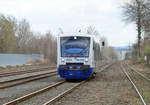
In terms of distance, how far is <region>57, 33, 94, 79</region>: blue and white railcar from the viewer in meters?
16.1

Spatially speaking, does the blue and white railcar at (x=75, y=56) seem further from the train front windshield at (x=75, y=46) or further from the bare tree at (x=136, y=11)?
the bare tree at (x=136, y=11)

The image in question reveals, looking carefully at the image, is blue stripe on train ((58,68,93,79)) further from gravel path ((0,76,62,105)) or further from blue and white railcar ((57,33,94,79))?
gravel path ((0,76,62,105))

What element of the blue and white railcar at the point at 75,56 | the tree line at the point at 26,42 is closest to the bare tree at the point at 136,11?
the blue and white railcar at the point at 75,56

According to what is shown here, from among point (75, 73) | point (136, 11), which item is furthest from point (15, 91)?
point (136, 11)

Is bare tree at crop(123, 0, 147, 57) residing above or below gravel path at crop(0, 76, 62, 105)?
above

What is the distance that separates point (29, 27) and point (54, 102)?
5916 centimetres

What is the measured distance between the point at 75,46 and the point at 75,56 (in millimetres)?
700

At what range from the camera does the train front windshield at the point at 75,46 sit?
1636cm

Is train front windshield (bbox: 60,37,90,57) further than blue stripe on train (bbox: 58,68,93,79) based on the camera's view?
Yes

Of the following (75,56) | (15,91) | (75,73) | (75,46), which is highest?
(75,46)

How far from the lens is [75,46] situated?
16484mm

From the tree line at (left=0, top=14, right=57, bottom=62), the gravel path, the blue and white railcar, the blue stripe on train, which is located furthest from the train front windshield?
the tree line at (left=0, top=14, right=57, bottom=62)

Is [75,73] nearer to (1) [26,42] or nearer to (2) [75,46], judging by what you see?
(2) [75,46]

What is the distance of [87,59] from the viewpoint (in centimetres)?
1631
